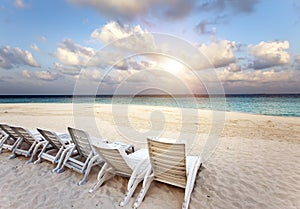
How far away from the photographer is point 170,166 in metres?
2.36

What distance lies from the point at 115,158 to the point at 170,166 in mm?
785

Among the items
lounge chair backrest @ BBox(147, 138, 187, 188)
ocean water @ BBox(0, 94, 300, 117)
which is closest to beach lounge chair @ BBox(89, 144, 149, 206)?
lounge chair backrest @ BBox(147, 138, 187, 188)

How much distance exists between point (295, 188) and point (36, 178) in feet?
14.2

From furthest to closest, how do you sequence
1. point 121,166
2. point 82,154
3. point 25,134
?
point 25,134
point 82,154
point 121,166

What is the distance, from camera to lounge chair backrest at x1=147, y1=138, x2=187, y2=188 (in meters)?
2.19

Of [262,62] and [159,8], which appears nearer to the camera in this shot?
[159,8]

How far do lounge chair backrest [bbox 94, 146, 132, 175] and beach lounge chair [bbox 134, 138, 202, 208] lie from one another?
14.0 inches

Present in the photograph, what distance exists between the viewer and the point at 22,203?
2467 millimetres

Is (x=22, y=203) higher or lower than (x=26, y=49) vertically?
lower

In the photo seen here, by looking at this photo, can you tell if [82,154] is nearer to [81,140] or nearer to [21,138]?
[81,140]

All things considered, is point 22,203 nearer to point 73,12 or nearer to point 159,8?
point 159,8

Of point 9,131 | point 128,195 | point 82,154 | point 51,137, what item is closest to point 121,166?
point 128,195

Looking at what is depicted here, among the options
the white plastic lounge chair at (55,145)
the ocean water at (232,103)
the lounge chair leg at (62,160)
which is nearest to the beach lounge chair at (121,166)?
the lounge chair leg at (62,160)

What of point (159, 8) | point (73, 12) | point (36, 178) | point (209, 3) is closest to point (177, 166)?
point (36, 178)
